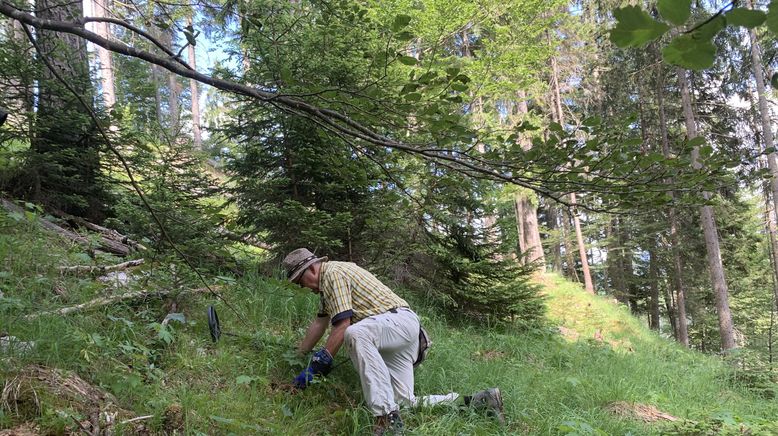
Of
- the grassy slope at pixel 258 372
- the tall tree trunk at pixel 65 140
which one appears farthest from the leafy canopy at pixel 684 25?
the tall tree trunk at pixel 65 140

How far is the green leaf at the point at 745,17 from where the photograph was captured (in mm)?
712

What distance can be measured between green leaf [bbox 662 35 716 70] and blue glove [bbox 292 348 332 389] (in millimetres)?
3101

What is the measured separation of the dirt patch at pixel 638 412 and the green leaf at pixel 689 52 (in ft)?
14.2

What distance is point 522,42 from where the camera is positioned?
8852mm

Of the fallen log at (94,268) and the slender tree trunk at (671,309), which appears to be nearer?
A: the fallen log at (94,268)

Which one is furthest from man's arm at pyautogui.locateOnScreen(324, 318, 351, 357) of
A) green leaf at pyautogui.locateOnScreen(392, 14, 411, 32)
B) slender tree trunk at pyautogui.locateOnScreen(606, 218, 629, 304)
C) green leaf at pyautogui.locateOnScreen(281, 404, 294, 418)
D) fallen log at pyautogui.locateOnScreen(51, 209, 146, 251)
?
slender tree trunk at pyautogui.locateOnScreen(606, 218, 629, 304)

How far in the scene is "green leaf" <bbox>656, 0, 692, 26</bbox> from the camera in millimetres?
717

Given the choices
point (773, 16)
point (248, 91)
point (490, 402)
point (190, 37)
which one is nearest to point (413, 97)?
point (248, 91)

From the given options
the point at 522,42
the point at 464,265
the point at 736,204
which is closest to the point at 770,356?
the point at 464,265

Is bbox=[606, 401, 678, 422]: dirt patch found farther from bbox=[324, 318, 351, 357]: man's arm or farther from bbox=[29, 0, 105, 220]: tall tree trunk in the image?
bbox=[29, 0, 105, 220]: tall tree trunk

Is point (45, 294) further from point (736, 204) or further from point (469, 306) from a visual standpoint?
point (736, 204)

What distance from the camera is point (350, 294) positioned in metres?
3.55

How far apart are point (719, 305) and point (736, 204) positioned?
19.3ft

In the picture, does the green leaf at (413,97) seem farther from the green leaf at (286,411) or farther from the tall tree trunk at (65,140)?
the tall tree trunk at (65,140)
